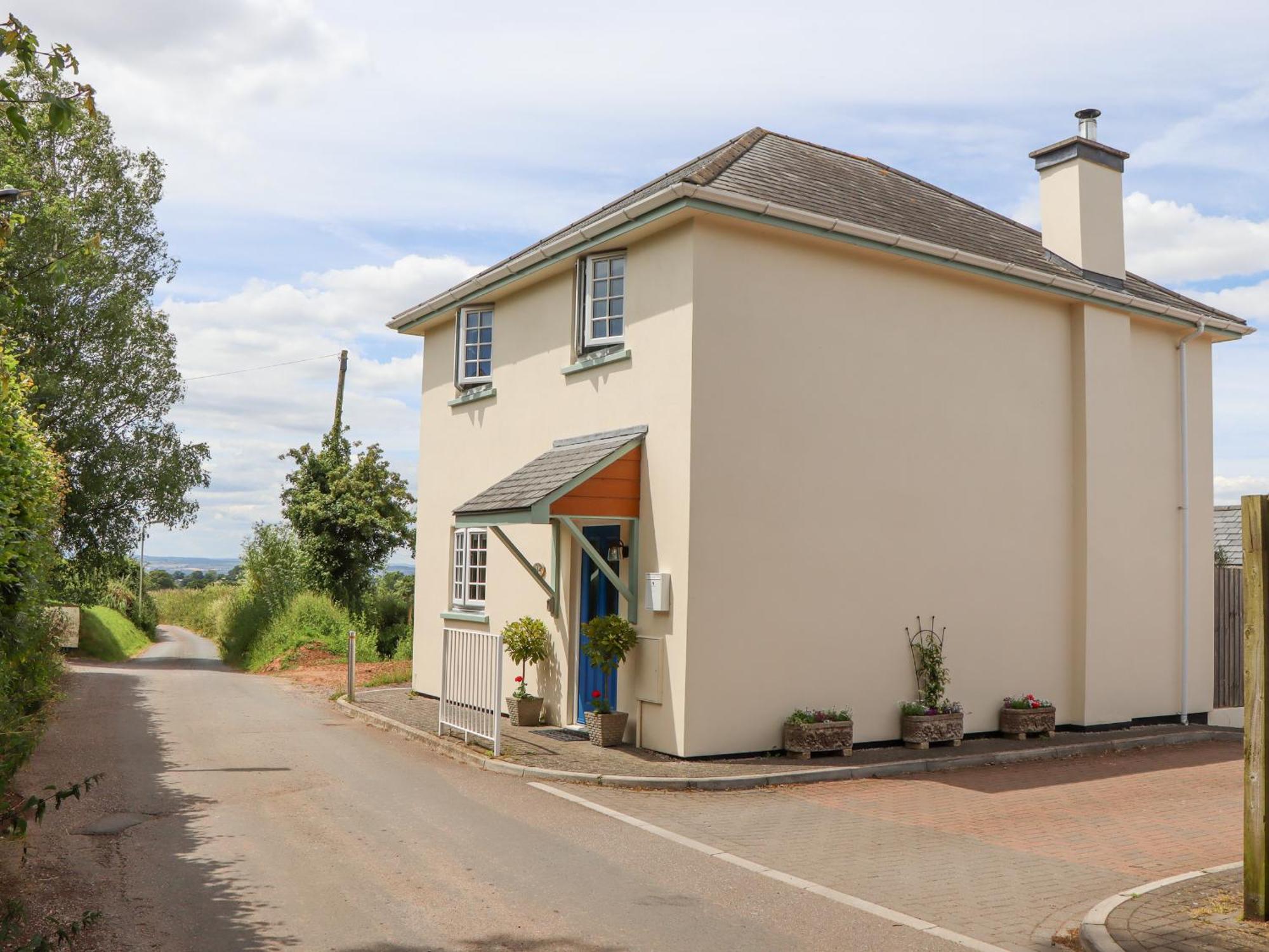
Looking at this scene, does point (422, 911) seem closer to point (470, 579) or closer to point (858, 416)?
point (858, 416)

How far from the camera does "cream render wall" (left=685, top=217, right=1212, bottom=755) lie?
11586 mm

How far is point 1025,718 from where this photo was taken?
13422mm

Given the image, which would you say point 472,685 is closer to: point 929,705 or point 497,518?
point 497,518

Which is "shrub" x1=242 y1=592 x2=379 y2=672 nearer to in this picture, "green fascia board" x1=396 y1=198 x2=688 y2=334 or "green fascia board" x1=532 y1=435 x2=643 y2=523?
"green fascia board" x1=396 y1=198 x2=688 y2=334

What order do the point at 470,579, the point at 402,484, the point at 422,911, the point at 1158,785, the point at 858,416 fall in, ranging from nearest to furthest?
the point at 422,911 → the point at 1158,785 → the point at 858,416 → the point at 470,579 → the point at 402,484

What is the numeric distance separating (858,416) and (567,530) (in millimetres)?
3895

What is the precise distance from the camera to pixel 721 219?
11633 millimetres

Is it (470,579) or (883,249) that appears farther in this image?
(470,579)

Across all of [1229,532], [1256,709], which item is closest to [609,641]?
[1256,709]

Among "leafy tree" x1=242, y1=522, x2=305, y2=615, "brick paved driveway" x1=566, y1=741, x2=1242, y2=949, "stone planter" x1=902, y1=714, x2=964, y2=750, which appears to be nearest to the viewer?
"brick paved driveway" x1=566, y1=741, x2=1242, y2=949

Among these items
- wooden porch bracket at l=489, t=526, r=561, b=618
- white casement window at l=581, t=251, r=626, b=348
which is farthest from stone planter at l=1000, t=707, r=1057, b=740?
white casement window at l=581, t=251, r=626, b=348

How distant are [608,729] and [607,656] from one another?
87cm

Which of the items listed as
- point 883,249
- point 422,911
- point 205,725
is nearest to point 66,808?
point 422,911

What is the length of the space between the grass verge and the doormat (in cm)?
2011
